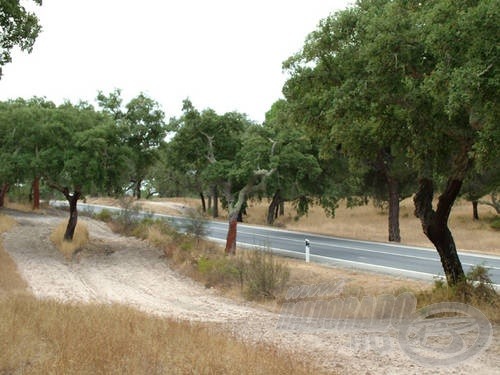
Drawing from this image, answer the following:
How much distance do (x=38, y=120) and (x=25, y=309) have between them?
1747 cm

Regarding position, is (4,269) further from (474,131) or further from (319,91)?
(474,131)

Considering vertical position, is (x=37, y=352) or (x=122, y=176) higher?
(x=122, y=176)

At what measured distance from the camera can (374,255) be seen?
23344 mm

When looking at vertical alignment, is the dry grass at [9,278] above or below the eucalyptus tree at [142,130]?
below

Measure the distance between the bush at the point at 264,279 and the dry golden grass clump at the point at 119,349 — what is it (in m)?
6.78

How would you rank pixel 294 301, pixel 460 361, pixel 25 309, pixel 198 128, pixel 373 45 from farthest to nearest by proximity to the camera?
pixel 198 128 → pixel 294 301 → pixel 373 45 → pixel 25 309 → pixel 460 361

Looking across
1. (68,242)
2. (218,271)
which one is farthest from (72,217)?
(218,271)

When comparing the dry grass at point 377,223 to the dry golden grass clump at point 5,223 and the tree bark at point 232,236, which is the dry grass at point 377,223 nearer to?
the tree bark at point 232,236

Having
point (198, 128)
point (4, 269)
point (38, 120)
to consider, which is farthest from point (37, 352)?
point (38, 120)

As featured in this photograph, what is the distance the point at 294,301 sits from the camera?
564 inches

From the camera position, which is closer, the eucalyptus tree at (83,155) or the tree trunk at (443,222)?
the tree trunk at (443,222)

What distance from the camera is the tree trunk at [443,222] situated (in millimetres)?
12227

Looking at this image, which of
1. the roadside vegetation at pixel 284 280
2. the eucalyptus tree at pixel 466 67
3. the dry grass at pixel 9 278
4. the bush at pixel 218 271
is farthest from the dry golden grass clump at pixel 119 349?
the bush at pixel 218 271

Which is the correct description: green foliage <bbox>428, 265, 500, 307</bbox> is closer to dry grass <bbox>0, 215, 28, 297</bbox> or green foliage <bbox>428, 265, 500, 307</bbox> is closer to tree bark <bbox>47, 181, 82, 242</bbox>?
dry grass <bbox>0, 215, 28, 297</bbox>
